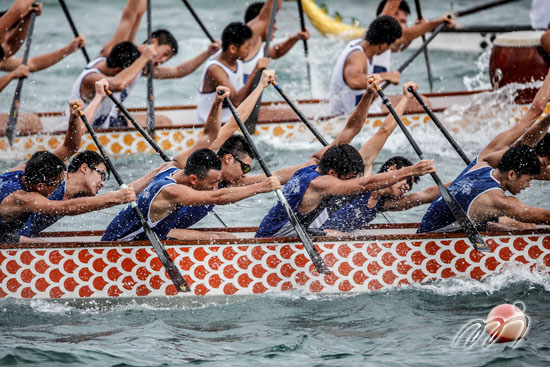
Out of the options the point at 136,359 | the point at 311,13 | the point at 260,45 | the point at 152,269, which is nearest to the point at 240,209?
the point at 260,45

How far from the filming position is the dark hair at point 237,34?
8445 millimetres

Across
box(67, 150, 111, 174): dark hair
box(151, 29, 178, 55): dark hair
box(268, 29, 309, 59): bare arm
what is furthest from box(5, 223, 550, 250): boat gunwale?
box(268, 29, 309, 59): bare arm

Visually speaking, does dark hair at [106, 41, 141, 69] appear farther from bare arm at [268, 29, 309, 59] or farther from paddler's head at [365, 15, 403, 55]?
paddler's head at [365, 15, 403, 55]

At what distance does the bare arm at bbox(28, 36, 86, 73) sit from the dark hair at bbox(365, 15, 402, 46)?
109 inches

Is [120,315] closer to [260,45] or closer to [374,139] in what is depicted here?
[374,139]

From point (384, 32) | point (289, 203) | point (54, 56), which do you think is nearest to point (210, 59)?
point (54, 56)

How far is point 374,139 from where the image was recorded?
20.4 ft

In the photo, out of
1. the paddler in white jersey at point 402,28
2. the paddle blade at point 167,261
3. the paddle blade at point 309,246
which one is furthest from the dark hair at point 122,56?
the paddle blade at point 309,246

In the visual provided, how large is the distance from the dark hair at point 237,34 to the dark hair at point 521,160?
3.48 m

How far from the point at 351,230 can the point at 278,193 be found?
774 mm

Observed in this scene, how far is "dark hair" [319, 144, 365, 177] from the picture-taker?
18.4ft

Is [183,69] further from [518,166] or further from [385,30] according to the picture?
[518,166]

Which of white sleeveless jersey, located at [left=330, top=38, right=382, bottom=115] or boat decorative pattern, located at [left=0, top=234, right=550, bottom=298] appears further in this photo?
white sleeveless jersey, located at [left=330, top=38, right=382, bottom=115]

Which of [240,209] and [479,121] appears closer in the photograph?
[240,209]
